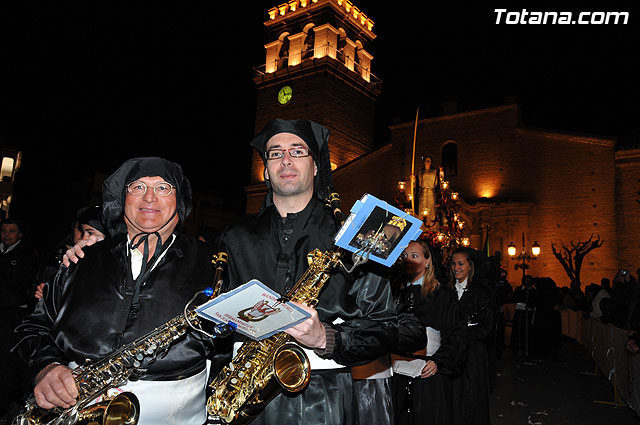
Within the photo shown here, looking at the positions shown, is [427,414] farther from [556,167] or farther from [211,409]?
[556,167]

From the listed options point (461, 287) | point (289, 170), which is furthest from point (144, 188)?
point (461, 287)

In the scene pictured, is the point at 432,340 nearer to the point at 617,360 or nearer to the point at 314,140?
the point at 314,140

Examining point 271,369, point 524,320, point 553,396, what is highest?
point 271,369

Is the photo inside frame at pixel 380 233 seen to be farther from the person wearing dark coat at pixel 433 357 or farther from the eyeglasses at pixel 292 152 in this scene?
the person wearing dark coat at pixel 433 357

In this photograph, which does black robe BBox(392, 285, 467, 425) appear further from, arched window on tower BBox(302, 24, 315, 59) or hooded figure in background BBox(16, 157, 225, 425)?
arched window on tower BBox(302, 24, 315, 59)

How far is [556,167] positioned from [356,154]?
13575mm

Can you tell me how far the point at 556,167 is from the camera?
2628cm

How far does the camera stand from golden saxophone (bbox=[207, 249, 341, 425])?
2393 mm

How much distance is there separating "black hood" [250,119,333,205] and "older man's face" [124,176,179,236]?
2.15ft

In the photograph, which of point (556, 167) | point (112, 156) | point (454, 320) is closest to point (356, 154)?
point (556, 167)

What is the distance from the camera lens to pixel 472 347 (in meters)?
6.08

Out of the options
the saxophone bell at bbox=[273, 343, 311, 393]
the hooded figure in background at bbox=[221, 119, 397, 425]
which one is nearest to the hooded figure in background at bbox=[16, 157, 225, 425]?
the hooded figure in background at bbox=[221, 119, 397, 425]

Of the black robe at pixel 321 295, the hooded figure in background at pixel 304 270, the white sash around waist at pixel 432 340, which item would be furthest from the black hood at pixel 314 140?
the white sash around waist at pixel 432 340

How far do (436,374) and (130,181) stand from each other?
3.72m
